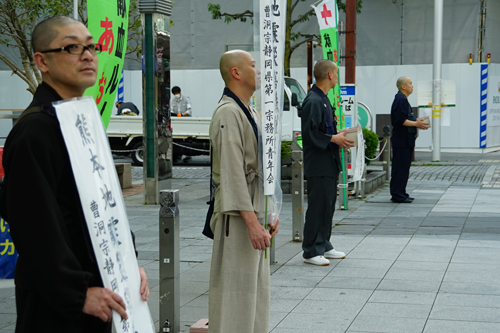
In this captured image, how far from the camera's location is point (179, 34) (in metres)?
24.4

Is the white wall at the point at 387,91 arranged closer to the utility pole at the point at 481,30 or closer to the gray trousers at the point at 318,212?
the utility pole at the point at 481,30

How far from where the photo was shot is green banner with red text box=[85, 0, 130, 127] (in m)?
3.77

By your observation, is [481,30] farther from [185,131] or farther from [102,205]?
[102,205]

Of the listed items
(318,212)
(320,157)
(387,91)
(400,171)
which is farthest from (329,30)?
(387,91)

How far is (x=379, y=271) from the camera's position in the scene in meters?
6.54

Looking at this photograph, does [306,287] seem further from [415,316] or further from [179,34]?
[179,34]

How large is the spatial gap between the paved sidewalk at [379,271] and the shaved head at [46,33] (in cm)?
304

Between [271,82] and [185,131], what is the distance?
13929mm

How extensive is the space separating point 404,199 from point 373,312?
6278mm

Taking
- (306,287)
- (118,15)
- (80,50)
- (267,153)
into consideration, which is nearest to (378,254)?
(306,287)

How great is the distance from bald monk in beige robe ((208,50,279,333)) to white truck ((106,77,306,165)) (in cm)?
1288

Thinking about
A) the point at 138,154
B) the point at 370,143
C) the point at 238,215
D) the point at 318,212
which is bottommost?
the point at 138,154

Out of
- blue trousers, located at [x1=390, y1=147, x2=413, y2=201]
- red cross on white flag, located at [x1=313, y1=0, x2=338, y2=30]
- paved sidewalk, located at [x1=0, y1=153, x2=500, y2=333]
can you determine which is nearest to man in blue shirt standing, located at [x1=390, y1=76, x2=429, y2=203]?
blue trousers, located at [x1=390, y1=147, x2=413, y2=201]

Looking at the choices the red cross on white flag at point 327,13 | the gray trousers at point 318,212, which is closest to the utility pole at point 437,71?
the red cross on white flag at point 327,13
